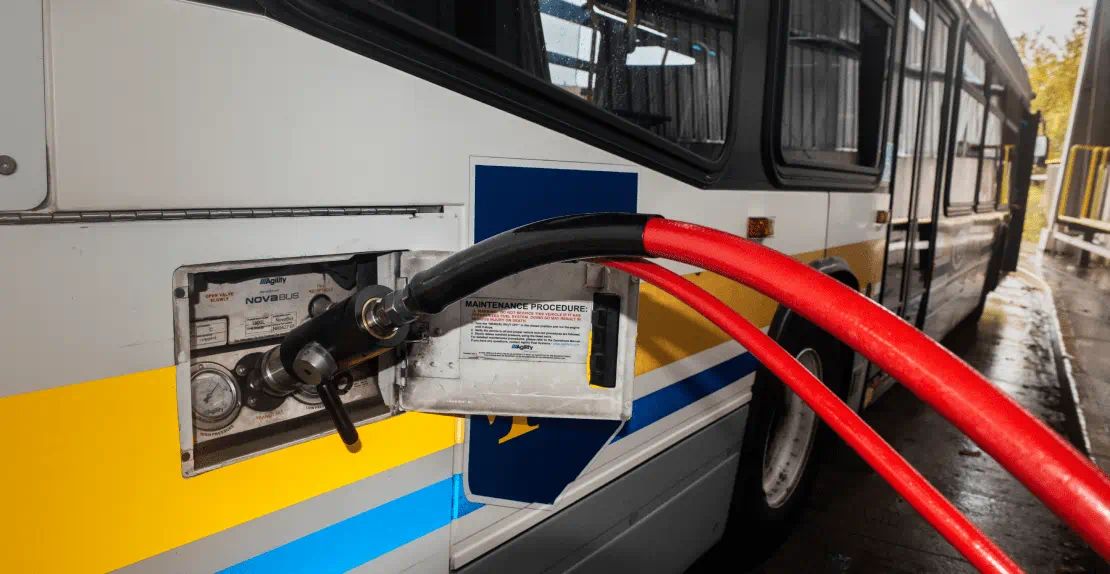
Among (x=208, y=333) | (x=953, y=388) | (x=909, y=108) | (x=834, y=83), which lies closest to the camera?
(x=953, y=388)

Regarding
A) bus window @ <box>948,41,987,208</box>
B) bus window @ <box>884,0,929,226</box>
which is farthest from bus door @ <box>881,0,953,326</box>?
bus window @ <box>948,41,987,208</box>

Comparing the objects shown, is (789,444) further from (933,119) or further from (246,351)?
(246,351)

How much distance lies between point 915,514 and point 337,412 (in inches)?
138

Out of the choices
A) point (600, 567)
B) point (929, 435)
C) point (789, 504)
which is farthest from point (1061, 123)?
point (600, 567)

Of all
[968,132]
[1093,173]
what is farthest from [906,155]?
[1093,173]

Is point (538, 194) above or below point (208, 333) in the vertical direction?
above

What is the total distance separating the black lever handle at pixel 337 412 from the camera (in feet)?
4.03

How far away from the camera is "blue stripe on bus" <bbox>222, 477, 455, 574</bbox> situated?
1.23 meters

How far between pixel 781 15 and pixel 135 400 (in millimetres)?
2229

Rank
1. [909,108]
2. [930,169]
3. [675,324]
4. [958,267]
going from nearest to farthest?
[675,324], [909,108], [930,169], [958,267]

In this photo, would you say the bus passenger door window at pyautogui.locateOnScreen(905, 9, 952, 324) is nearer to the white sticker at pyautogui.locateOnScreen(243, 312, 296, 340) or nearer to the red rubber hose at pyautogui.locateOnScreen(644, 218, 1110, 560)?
the red rubber hose at pyautogui.locateOnScreen(644, 218, 1110, 560)

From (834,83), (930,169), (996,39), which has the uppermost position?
(996,39)

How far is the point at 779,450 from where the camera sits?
11.4 feet

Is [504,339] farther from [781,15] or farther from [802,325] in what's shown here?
[802,325]
